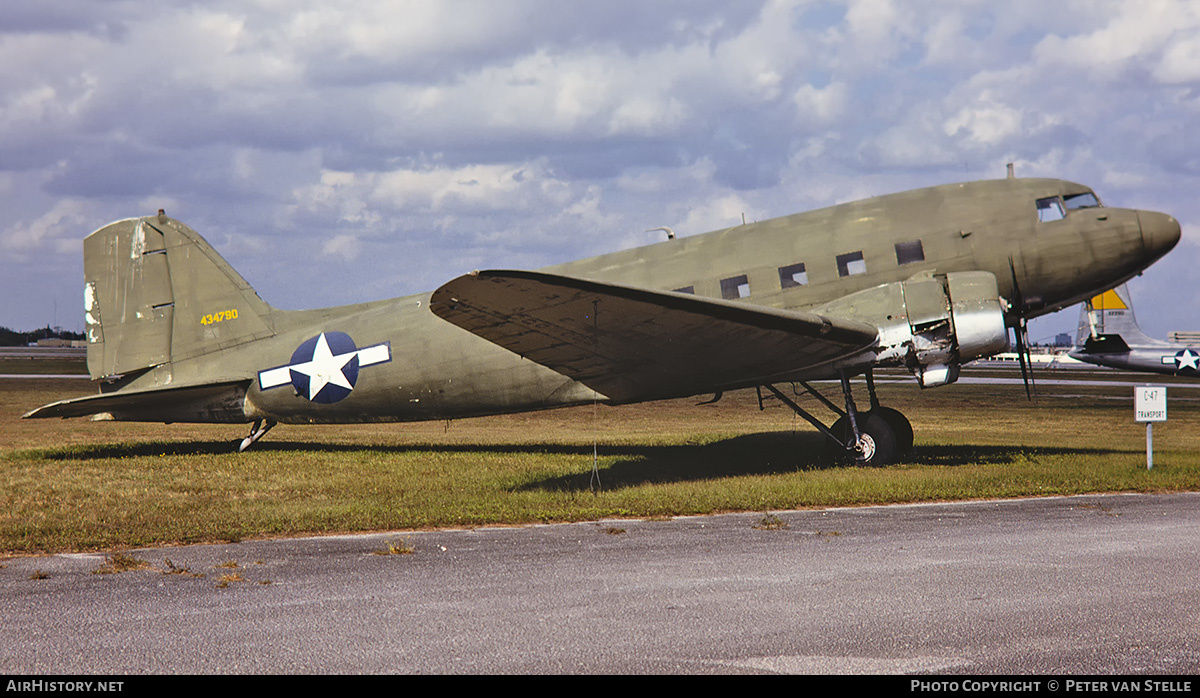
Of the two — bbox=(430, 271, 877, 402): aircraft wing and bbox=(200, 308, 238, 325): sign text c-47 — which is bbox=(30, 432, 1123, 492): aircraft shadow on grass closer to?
bbox=(430, 271, 877, 402): aircraft wing

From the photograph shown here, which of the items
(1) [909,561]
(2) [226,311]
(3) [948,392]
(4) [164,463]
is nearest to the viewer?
(1) [909,561]

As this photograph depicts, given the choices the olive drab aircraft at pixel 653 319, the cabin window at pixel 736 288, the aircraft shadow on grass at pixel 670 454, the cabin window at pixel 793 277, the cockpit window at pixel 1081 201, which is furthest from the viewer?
the cabin window at pixel 736 288

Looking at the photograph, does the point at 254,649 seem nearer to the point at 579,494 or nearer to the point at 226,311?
the point at 579,494

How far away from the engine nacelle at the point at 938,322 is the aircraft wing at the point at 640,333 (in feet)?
1.65

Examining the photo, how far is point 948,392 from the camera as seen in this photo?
1938 inches

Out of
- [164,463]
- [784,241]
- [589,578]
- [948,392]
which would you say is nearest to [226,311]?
[164,463]

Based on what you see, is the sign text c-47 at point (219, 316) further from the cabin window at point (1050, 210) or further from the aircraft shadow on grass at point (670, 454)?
the cabin window at point (1050, 210)

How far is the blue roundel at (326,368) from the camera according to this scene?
1872 cm

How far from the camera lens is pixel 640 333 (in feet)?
47.4

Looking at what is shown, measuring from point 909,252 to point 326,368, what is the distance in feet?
39.2

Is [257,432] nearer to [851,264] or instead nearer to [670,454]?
[670,454]

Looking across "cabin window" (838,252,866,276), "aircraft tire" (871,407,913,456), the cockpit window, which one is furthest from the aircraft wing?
the cockpit window

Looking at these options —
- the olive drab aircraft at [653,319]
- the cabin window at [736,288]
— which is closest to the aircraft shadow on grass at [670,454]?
the olive drab aircraft at [653,319]

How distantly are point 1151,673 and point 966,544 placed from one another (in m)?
4.23
